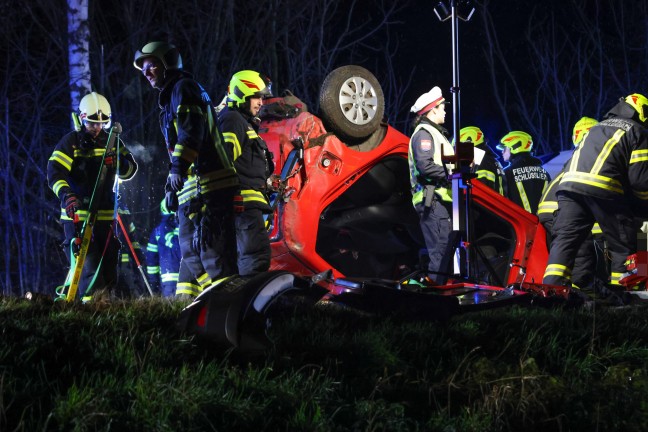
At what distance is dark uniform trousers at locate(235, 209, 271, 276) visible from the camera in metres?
6.99

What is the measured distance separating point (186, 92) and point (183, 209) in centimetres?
80

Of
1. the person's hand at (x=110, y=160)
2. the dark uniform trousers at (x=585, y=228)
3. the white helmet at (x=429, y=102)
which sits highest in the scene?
the white helmet at (x=429, y=102)

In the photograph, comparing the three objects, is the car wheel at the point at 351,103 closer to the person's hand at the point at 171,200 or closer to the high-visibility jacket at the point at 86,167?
the high-visibility jacket at the point at 86,167

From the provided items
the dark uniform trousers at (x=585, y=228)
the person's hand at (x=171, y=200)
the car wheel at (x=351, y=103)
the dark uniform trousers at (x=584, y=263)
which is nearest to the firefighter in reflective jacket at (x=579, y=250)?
the dark uniform trousers at (x=584, y=263)

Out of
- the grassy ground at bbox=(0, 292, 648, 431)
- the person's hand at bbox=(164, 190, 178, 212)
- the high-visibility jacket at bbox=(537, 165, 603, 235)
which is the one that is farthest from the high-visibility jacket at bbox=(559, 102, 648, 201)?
the person's hand at bbox=(164, 190, 178, 212)

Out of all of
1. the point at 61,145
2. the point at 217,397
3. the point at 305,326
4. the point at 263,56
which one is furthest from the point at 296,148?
the point at 263,56

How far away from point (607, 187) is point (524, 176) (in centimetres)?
250

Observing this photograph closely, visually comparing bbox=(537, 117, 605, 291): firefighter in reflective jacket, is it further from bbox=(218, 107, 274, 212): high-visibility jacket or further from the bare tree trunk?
the bare tree trunk

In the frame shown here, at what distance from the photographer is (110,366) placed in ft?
12.7

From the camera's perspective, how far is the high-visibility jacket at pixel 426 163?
8281mm

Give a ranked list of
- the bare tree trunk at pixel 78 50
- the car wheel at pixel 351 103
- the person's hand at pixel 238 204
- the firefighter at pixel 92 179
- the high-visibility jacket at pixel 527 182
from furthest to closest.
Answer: the bare tree trunk at pixel 78 50, the high-visibility jacket at pixel 527 182, the firefighter at pixel 92 179, the car wheel at pixel 351 103, the person's hand at pixel 238 204

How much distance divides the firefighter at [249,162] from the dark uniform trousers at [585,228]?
2.40 metres

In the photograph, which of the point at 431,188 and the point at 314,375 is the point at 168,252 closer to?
the point at 431,188

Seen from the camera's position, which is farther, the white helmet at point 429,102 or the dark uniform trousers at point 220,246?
the white helmet at point 429,102
